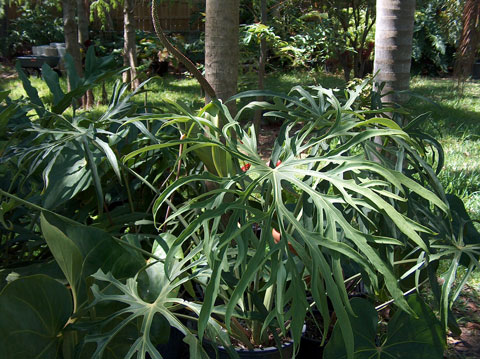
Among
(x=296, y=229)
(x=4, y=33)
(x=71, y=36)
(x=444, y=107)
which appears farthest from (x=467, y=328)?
(x=4, y=33)

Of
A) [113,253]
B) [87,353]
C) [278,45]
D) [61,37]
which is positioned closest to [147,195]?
[113,253]

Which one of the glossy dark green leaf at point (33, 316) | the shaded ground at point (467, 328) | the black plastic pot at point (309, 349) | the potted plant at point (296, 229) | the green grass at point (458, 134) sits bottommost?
the shaded ground at point (467, 328)

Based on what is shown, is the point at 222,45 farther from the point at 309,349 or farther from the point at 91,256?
the point at 309,349

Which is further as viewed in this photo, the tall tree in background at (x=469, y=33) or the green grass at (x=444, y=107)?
the green grass at (x=444, y=107)

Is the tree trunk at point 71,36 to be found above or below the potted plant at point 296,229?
above

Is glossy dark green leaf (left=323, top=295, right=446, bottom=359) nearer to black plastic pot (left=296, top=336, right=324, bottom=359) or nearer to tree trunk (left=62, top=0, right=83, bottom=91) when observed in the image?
black plastic pot (left=296, top=336, right=324, bottom=359)

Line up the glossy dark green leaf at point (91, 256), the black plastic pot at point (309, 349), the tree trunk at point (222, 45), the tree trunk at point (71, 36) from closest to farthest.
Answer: the glossy dark green leaf at point (91, 256), the black plastic pot at point (309, 349), the tree trunk at point (222, 45), the tree trunk at point (71, 36)

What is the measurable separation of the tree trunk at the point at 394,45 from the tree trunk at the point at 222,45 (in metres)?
0.88

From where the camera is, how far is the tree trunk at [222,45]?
1.66m

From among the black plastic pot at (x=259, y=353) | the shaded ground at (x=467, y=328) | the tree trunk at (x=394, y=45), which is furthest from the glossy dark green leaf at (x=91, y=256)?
the tree trunk at (x=394, y=45)

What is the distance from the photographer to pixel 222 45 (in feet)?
5.52

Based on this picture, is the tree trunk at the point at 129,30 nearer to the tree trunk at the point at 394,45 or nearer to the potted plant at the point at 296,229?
the tree trunk at the point at 394,45

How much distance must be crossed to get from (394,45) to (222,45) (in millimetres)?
992

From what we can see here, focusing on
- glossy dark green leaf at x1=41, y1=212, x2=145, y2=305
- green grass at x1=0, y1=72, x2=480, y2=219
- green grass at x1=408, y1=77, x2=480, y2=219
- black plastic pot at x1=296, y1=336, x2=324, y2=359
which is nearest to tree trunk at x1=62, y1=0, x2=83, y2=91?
green grass at x1=0, y1=72, x2=480, y2=219
